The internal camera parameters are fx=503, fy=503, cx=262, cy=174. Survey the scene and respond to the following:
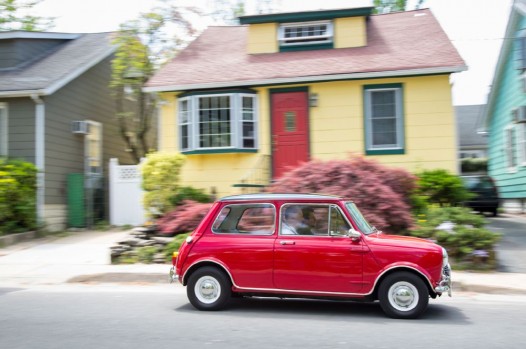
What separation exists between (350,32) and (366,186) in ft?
20.6

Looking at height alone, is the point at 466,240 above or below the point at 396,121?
below

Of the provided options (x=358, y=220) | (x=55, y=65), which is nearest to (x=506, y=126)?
(x=358, y=220)

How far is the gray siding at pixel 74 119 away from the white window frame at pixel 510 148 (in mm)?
15447

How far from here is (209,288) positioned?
668cm

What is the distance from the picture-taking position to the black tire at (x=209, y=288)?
6.61 metres

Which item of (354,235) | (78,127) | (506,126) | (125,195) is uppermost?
(506,126)

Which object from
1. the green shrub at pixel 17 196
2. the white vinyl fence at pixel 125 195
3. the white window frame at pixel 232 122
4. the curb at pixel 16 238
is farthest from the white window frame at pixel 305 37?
the curb at pixel 16 238

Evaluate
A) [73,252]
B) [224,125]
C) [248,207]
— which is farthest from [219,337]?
[224,125]

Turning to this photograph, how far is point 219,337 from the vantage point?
5.42 meters

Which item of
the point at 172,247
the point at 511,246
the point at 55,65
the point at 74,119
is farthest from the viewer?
the point at 55,65

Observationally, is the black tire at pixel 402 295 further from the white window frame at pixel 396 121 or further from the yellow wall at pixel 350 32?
the yellow wall at pixel 350 32

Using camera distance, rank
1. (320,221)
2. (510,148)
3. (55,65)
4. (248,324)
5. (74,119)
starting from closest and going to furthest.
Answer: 1. (248,324)
2. (320,221)
3. (74,119)
4. (55,65)
5. (510,148)

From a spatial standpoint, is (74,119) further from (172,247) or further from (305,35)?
(172,247)

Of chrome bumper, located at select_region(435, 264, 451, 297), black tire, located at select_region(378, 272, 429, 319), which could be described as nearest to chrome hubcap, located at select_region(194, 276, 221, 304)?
black tire, located at select_region(378, 272, 429, 319)
